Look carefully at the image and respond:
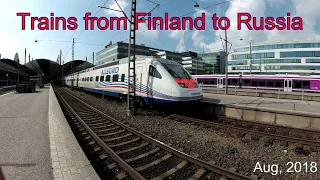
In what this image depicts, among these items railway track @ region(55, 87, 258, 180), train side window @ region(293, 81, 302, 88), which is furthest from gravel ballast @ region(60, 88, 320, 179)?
train side window @ region(293, 81, 302, 88)

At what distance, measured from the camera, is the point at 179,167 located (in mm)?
5137

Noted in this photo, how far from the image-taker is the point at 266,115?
11.5m

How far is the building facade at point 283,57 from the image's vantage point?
270 ft

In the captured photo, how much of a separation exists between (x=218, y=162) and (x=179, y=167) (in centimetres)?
110

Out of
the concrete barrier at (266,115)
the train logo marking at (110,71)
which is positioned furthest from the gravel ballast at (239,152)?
the train logo marking at (110,71)

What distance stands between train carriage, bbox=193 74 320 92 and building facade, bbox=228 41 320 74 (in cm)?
4953

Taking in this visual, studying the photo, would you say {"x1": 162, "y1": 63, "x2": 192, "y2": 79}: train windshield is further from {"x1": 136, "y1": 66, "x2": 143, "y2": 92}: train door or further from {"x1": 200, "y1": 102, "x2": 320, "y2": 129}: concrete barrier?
{"x1": 200, "y1": 102, "x2": 320, "y2": 129}: concrete barrier

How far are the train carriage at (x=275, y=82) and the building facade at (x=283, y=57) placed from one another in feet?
163

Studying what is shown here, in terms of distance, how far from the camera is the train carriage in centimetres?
2645

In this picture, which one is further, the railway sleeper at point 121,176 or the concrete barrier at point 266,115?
the concrete barrier at point 266,115

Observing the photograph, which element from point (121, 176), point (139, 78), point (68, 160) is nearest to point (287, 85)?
point (139, 78)

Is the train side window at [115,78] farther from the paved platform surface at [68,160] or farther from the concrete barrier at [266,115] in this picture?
the paved platform surface at [68,160]

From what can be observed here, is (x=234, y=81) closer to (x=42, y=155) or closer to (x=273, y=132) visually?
(x=273, y=132)

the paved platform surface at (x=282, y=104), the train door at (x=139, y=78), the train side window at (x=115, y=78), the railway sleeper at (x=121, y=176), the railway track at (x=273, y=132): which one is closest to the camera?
the railway sleeper at (x=121, y=176)
